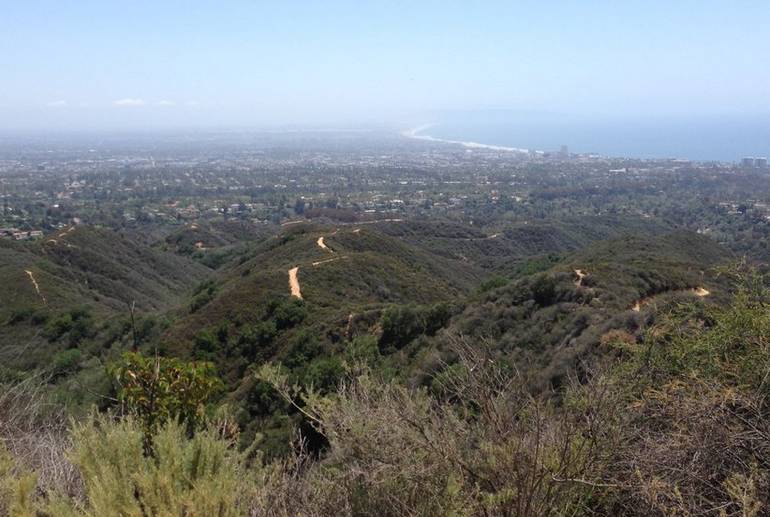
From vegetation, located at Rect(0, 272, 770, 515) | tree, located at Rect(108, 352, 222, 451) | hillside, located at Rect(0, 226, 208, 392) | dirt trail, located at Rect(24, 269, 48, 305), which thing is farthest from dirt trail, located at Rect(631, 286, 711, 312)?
dirt trail, located at Rect(24, 269, 48, 305)

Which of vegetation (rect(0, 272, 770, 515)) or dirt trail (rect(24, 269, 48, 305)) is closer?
vegetation (rect(0, 272, 770, 515))

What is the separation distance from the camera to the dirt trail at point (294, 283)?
26000mm

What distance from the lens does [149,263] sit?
169 feet

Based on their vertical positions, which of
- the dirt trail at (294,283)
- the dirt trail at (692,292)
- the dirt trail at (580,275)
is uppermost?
A: the dirt trail at (580,275)

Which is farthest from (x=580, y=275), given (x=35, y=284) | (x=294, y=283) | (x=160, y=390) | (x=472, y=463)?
(x=35, y=284)

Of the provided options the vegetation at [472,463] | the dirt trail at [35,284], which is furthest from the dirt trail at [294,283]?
the vegetation at [472,463]

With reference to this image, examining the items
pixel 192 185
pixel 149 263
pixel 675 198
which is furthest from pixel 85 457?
pixel 192 185

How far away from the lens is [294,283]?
2758cm

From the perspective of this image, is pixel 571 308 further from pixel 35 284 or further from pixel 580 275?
pixel 35 284

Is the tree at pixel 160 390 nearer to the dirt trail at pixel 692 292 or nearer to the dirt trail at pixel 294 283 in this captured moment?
the dirt trail at pixel 692 292

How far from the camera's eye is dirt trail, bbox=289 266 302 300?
85.3 ft

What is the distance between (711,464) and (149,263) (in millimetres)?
53435

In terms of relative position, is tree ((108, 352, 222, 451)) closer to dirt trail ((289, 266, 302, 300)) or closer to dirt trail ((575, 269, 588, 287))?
dirt trail ((575, 269, 588, 287))

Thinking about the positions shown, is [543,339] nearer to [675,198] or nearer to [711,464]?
[711,464]
